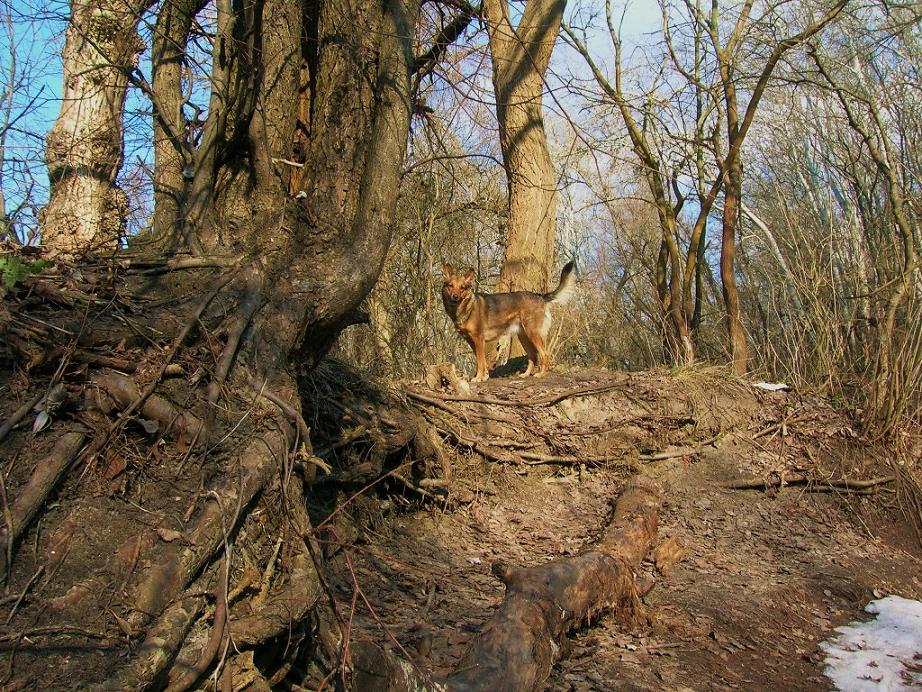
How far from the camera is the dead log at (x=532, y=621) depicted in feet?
8.91

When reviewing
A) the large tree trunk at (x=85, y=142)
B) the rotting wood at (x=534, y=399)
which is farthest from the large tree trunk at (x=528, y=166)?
the large tree trunk at (x=85, y=142)

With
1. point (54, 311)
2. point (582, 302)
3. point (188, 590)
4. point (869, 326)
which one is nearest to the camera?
point (188, 590)

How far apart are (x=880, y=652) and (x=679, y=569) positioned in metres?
1.59

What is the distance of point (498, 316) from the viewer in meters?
9.65

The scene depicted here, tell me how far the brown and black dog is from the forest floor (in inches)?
54.9

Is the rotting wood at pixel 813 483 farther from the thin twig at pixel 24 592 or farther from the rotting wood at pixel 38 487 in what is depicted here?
the thin twig at pixel 24 592

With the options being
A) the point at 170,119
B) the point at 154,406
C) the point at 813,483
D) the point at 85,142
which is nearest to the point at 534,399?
the point at 813,483

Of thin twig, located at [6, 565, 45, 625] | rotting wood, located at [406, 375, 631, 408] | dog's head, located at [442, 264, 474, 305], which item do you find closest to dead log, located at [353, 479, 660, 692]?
thin twig, located at [6, 565, 45, 625]

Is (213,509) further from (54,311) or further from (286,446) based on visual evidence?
(54,311)

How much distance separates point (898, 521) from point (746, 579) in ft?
10.5

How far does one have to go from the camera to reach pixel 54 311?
3.15 meters

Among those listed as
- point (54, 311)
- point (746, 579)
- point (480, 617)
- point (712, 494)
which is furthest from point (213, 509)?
point (712, 494)

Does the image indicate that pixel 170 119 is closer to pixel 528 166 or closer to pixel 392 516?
pixel 392 516

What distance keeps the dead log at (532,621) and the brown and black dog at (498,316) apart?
4.31 m
